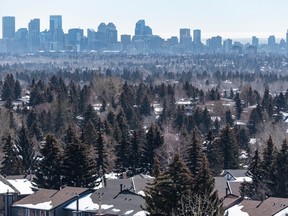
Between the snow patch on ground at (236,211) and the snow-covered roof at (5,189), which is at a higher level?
the snow patch on ground at (236,211)

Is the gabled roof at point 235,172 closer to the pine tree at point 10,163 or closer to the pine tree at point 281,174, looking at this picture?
the pine tree at point 281,174

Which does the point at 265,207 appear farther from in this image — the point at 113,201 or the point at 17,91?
the point at 17,91

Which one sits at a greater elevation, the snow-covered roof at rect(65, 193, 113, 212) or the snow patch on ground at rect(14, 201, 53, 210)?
the snow-covered roof at rect(65, 193, 113, 212)

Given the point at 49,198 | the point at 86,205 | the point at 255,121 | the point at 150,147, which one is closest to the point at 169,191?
the point at 86,205

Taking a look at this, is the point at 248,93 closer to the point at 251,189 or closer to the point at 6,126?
the point at 6,126

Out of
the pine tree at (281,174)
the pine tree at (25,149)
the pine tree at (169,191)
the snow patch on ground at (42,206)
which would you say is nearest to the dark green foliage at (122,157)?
the pine tree at (25,149)

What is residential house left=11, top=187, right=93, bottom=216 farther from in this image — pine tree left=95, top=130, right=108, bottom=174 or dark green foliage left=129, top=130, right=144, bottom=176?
dark green foliage left=129, top=130, right=144, bottom=176

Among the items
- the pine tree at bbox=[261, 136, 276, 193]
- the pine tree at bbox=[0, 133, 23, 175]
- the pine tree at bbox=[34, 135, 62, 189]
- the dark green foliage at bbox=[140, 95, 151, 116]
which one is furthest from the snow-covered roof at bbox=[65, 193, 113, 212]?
the dark green foliage at bbox=[140, 95, 151, 116]
